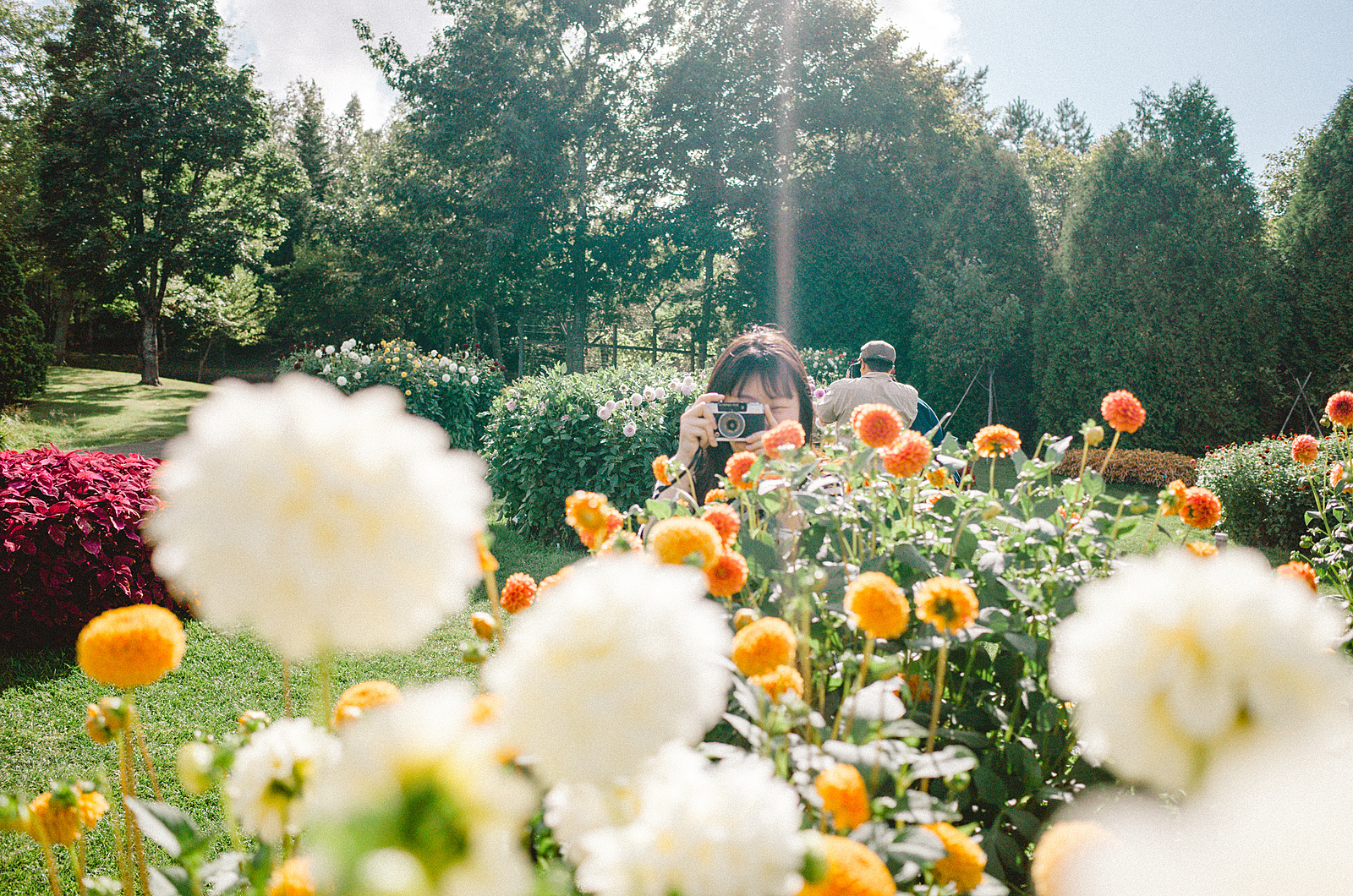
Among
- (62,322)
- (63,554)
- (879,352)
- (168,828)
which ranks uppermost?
(62,322)

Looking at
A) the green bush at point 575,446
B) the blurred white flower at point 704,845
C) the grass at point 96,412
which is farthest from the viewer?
the grass at point 96,412

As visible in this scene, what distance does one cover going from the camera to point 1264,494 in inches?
264

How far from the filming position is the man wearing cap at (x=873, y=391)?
178 inches

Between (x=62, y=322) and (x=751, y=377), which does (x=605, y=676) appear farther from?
(x=62, y=322)

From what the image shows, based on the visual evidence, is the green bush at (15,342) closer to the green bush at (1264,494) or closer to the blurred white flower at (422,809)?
the blurred white flower at (422,809)

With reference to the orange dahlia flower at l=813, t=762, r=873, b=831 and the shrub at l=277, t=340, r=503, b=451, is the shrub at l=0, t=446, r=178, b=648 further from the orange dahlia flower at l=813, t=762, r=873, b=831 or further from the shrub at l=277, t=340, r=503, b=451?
the shrub at l=277, t=340, r=503, b=451

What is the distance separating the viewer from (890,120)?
611 inches

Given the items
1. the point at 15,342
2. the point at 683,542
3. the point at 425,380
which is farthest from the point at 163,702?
the point at 15,342

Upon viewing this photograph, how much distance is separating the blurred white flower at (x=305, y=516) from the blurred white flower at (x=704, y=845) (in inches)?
7.5

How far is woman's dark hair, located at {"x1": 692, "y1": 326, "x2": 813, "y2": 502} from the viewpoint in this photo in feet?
9.26

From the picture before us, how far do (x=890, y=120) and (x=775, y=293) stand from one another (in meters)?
4.46

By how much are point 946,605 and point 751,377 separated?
2053 mm

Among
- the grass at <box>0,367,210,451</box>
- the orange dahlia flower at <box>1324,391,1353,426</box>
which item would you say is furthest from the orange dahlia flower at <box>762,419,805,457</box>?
the grass at <box>0,367,210,451</box>

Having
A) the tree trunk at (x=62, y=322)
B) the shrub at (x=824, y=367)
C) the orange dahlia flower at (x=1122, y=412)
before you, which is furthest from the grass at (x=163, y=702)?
the tree trunk at (x=62, y=322)
